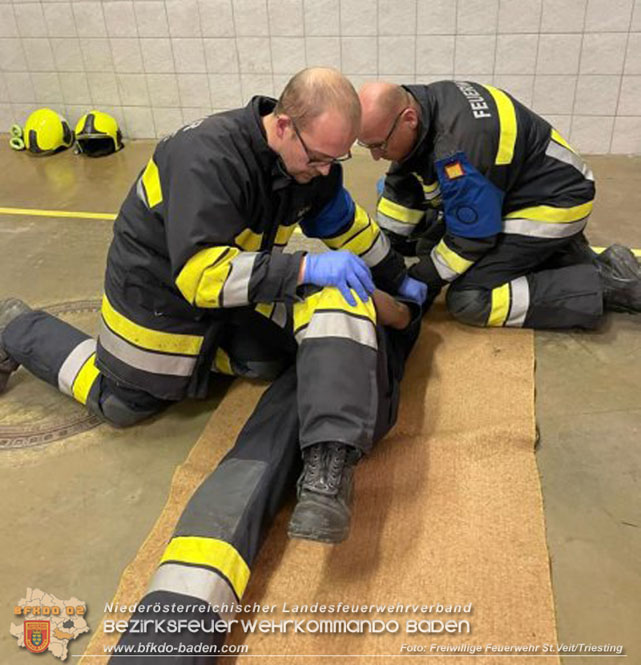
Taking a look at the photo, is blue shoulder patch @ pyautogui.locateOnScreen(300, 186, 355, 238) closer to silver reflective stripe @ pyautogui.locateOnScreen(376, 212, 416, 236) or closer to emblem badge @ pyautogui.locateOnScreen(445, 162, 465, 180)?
emblem badge @ pyautogui.locateOnScreen(445, 162, 465, 180)

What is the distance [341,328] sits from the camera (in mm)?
1793

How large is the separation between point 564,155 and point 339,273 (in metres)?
1.17

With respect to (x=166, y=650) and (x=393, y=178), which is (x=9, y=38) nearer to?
(x=393, y=178)

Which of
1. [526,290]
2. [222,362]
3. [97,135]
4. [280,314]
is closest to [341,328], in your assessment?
[280,314]

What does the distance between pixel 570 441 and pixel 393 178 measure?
1.40 meters

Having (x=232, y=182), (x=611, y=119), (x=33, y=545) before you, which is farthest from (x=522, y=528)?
(x=611, y=119)

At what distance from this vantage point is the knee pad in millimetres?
2611

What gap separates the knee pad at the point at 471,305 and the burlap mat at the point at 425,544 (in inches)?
13.6

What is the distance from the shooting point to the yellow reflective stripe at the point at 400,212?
304cm

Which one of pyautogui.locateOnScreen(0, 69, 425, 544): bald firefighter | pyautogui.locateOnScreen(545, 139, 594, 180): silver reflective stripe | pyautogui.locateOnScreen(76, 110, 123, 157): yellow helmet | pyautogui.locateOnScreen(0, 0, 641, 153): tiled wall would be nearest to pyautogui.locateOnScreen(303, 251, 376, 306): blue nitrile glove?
pyautogui.locateOnScreen(0, 69, 425, 544): bald firefighter

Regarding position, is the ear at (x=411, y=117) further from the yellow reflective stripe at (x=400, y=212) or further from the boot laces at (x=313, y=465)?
the boot laces at (x=313, y=465)

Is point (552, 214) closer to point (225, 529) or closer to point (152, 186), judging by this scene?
point (152, 186)

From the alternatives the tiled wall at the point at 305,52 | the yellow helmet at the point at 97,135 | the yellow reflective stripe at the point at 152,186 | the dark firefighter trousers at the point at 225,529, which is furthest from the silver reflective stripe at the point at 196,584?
the yellow helmet at the point at 97,135

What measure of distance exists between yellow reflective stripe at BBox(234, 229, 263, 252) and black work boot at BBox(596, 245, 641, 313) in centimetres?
141
